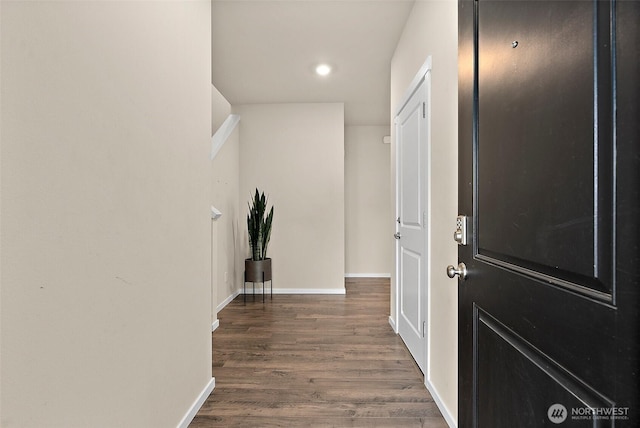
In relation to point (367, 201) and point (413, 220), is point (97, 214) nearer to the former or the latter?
point (413, 220)

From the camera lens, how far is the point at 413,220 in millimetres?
2479

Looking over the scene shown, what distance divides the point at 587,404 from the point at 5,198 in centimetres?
122

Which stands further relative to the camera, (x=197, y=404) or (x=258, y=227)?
(x=258, y=227)

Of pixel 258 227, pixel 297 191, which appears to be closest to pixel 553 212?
pixel 258 227

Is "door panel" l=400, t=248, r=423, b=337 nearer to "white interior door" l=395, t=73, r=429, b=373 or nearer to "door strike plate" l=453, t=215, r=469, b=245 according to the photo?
"white interior door" l=395, t=73, r=429, b=373

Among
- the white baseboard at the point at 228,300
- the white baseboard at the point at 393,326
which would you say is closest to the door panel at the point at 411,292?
the white baseboard at the point at 393,326

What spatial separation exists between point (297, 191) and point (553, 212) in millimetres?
4067

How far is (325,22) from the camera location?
2607 mm

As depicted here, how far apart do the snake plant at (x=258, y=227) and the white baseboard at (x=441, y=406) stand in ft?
8.64

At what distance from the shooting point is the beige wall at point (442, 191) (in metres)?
1.67

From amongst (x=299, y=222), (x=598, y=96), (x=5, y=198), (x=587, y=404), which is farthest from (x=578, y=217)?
(x=299, y=222)

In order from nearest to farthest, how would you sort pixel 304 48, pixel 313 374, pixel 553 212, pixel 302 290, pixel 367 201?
pixel 553 212 → pixel 313 374 → pixel 304 48 → pixel 302 290 → pixel 367 201

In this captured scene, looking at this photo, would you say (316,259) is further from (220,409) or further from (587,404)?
(587,404)

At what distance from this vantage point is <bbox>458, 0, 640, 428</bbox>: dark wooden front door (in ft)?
1.70
